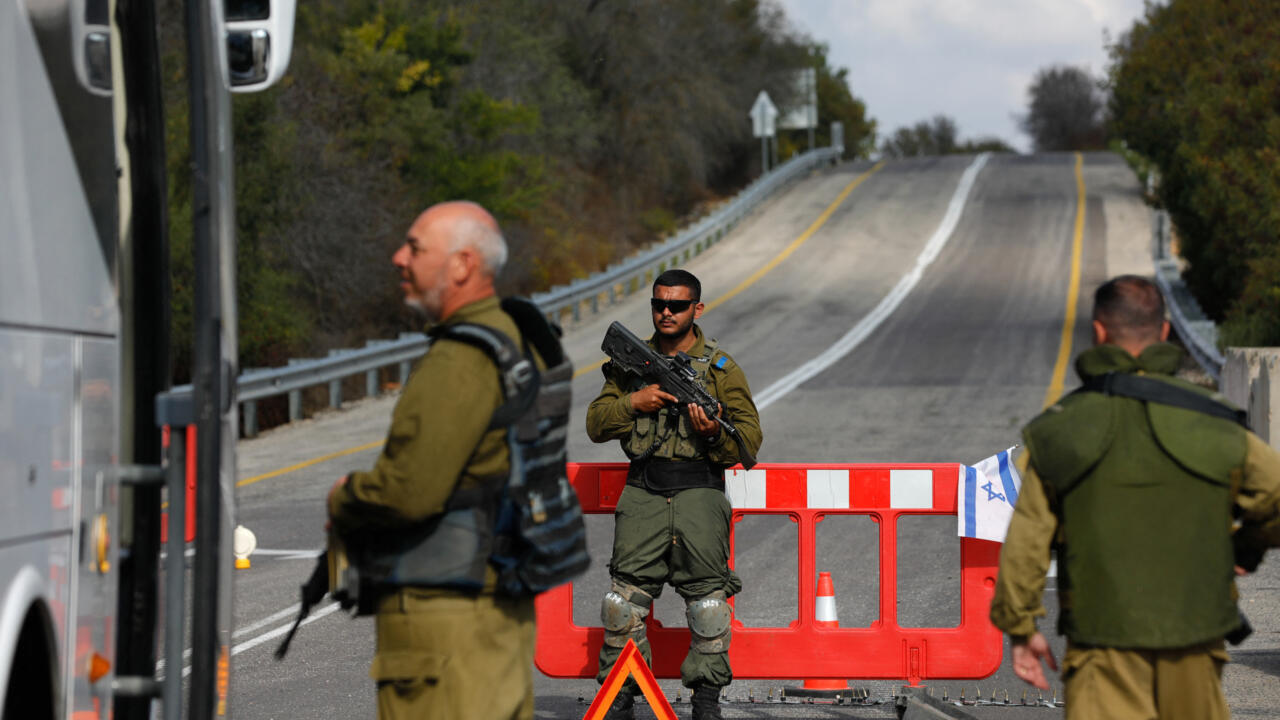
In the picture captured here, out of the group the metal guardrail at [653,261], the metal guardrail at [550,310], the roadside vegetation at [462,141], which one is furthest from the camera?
the metal guardrail at [653,261]

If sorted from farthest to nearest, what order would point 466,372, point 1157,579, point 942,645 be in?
point 942,645
point 1157,579
point 466,372

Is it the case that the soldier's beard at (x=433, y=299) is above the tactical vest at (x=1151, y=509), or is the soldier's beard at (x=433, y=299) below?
above

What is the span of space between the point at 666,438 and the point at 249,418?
14326mm

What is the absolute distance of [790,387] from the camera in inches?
864

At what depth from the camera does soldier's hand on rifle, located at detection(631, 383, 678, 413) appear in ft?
19.8

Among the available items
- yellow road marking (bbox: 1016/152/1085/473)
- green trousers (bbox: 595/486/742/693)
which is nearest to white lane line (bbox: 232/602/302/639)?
green trousers (bbox: 595/486/742/693)

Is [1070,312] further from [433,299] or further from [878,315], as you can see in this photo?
[433,299]

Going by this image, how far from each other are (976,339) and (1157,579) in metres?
23.3

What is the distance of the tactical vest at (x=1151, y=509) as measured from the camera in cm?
396

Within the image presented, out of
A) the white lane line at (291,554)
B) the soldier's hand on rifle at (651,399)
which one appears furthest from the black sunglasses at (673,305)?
the white lane line at (291,554)

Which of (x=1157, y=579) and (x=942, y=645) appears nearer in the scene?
(x=1157, y=579)

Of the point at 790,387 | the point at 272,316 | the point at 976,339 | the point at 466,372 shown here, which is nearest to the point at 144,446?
the point at 466,372

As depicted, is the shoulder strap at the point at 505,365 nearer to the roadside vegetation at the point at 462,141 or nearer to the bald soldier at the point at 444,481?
the bald soldier at the point at 444,481

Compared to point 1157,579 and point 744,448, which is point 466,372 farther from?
point 744,448
